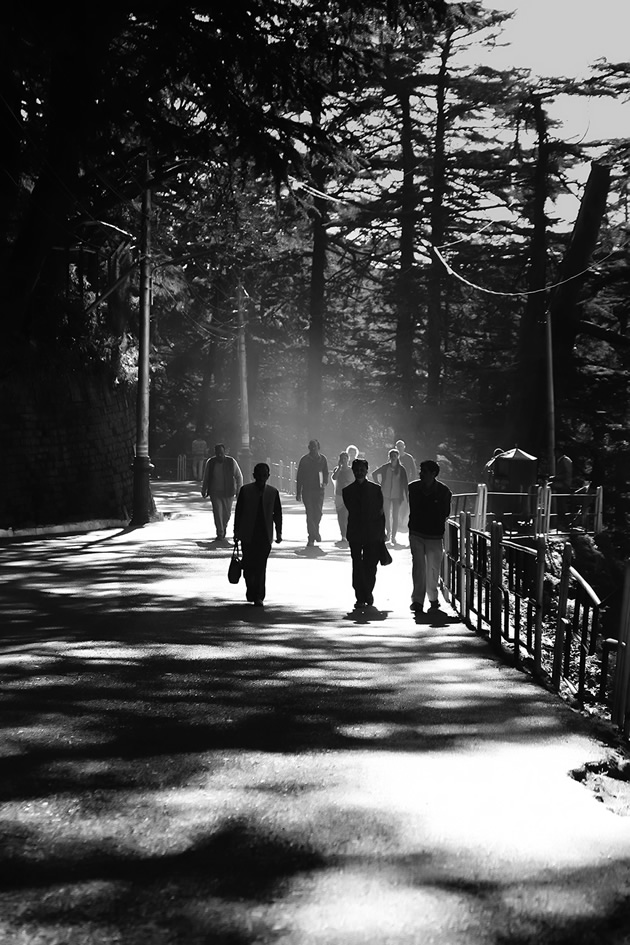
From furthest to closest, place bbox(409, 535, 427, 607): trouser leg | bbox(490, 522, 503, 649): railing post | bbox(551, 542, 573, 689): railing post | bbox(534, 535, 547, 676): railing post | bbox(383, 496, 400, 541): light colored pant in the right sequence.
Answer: bbox(383, 496, 400, 541): light colored pant, bbox(409, 535, 427, 607): trouser leg, bbox(490, 522, 503, 649): railing post, bbox(534, 535, 547, 676): railing post, bbox(551, 542, 573, 689): railing post

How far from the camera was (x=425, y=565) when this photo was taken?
49.9 ft

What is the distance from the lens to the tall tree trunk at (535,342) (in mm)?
38312

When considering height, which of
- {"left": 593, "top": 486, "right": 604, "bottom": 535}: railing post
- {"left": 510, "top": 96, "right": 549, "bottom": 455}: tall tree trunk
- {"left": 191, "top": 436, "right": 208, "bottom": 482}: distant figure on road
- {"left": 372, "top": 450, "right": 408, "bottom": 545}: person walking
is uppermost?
{"left": 510, "top": 96, "right": 549, "bottom": 455}: tall tree trunk

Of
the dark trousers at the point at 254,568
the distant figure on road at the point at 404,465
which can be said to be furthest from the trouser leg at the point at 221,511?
the dark trousers at the point at 254,568

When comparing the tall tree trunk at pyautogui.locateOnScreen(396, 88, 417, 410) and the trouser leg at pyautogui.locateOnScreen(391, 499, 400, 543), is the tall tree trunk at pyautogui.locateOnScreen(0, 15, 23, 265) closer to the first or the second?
the trouser leg at pyautogui.locateOnScreen(391, 499, 400, 543)

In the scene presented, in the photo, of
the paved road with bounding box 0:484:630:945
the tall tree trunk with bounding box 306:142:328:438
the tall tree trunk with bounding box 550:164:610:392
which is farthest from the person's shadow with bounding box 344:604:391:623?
the tall tree trunk with bounding box 306:142:328:438

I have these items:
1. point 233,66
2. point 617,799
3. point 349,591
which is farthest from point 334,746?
point 233,66

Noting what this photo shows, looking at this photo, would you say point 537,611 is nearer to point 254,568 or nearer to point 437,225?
point 254,568

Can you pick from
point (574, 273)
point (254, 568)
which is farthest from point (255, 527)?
point (574, 273)

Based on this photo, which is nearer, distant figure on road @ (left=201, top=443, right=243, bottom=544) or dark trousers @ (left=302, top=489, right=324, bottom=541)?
dark trousers @ (left=302, top=489, right=324, bottom=541)

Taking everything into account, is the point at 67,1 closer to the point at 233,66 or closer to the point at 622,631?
the point at 233,66

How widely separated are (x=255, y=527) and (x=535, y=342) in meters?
25.3

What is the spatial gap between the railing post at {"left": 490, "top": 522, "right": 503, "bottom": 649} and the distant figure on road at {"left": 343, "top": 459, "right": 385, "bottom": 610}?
2.55 m

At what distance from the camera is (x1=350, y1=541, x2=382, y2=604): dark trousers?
50.2ft
